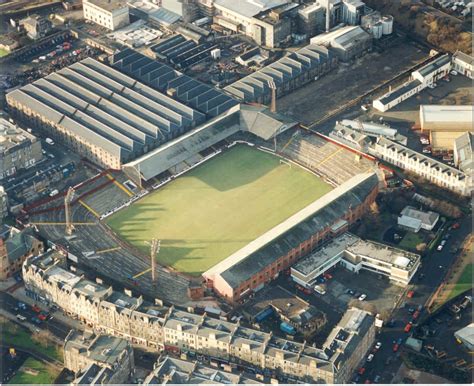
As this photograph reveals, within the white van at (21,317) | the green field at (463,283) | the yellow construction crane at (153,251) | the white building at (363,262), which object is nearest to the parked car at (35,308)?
the white van at (21,317)

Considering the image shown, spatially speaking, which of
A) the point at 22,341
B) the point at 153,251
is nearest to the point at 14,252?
the point at 22,341

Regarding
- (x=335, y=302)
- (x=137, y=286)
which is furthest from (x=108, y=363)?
(x=335, y=302)

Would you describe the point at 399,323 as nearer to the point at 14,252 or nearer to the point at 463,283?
the point at 463,283

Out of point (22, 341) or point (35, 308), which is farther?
point (35, 308)

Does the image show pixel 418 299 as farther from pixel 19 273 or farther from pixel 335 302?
pixel 19 273

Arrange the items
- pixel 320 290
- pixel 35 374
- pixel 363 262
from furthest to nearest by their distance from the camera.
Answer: pixel 363 262
pixel 320 290
pixel 35 374

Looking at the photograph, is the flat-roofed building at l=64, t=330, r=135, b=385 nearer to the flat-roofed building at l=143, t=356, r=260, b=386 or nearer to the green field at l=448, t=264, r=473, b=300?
the flat-roofed building at l=143, t=356, r=260, b=386

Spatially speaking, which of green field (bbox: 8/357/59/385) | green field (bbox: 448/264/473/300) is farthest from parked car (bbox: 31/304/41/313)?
green field (bbox: 448/264/473/300)
